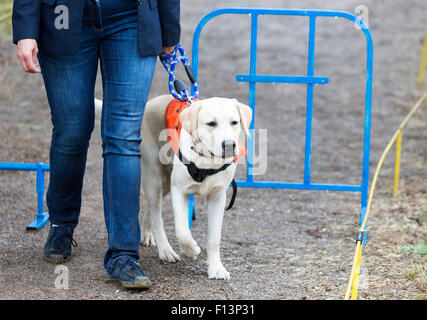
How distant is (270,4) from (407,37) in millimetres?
3068

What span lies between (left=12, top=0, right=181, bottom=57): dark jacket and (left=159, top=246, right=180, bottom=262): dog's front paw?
1212 mm

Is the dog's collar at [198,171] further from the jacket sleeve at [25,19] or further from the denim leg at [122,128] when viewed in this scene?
the jacket sleeve at [25,19]

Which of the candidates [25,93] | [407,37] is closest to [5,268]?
[25,93]

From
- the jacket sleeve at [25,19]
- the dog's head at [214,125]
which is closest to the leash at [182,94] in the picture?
the dog's head at [214,125]

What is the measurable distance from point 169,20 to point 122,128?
2.04 feet

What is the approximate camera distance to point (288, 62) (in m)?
10.4

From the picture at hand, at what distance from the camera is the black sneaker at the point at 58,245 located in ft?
11.5

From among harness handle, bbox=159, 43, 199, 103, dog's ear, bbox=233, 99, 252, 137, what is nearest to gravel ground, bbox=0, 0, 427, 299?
dog's ear, bbox=233, 99, 252, 137

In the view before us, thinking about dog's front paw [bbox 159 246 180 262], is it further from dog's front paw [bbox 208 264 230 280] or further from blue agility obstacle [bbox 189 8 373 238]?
blue agility obstacle [bbox 189 8 373 238]

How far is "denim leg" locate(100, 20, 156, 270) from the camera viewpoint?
10.1 ft

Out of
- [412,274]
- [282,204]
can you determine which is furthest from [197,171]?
[282,204]

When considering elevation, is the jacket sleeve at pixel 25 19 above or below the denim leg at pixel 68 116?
above

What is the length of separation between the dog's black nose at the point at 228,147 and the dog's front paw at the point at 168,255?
0.87 meters
